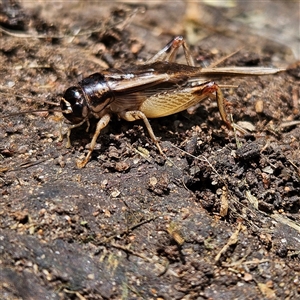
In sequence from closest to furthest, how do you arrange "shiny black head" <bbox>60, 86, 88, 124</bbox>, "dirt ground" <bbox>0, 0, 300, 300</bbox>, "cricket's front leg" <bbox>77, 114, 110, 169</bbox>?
"dirt ground" <bbox>0, 0, 300, 300</bbox>
"cricket's front leg" <bbox>77, 114, 110, 169</bbox>
"shiny black head" <bbox>60, 86, 88, 124</bbox>

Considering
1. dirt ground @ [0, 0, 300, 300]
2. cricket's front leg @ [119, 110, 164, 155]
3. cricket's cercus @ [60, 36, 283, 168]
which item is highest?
cricket's cercus @ [60, 36, 283, 168]

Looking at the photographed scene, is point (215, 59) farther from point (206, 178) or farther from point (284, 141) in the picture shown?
point (206, 178)

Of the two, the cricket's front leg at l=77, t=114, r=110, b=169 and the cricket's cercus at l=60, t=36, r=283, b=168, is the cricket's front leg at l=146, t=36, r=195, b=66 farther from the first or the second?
the cricket's front leg at l=77, t=114, r=110, b=169

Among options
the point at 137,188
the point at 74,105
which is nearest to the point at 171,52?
the point at 74,105

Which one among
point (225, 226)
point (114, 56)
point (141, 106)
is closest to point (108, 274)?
point (225, 226)

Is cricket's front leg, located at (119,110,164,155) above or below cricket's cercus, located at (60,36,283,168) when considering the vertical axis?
below

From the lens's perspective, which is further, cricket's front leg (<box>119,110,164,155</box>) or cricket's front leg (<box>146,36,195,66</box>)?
cricket's front leg (<box>146,36,195,66</box>)

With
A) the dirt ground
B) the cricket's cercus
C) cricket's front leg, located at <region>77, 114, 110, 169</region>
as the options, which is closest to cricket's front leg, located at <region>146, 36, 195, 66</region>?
the cricket's cercus

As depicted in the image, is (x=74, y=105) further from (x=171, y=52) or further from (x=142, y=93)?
(x=171, y=52)

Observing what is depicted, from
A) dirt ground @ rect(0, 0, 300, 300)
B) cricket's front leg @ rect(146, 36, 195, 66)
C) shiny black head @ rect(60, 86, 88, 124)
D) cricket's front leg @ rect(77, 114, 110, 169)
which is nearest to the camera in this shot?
dirt ground @ rect(0, 0, 300, 300)
